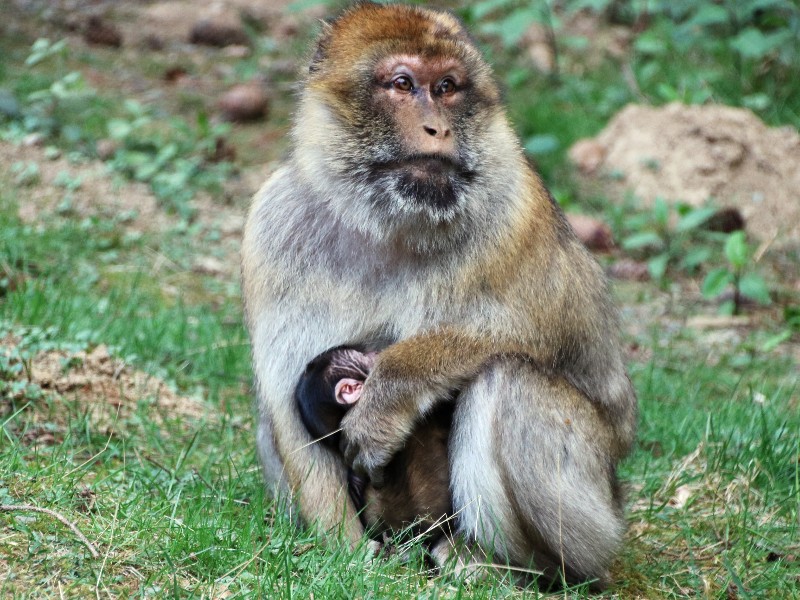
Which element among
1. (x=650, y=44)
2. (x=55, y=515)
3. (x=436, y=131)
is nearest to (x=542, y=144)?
(x=650, y=44)

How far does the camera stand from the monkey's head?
3605 mm

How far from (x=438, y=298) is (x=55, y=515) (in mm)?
1419

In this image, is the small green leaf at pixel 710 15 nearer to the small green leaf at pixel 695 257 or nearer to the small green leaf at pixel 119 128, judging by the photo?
the small green leaf at pixel 695 257

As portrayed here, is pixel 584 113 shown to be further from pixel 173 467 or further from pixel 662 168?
pixel 173 467

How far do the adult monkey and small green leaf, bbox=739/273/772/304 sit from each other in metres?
3.42

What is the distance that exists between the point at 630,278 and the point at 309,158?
4573mm

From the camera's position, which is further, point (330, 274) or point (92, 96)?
point (92, 96)

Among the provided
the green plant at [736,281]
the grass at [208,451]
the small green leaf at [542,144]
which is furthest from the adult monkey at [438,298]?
the small green leaf at [542,144]

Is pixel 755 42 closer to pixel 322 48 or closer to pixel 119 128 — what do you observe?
pixel 119 128

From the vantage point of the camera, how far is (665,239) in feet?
26.6

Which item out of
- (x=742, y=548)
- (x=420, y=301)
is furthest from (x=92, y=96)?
(x=742, y=548)

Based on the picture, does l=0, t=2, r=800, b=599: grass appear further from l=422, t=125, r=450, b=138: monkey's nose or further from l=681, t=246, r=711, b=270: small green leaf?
l=422, t=125, r=450, b=138: monkey's nose

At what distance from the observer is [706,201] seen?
8.41 meters

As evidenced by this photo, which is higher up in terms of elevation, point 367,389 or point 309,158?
point 309,158
